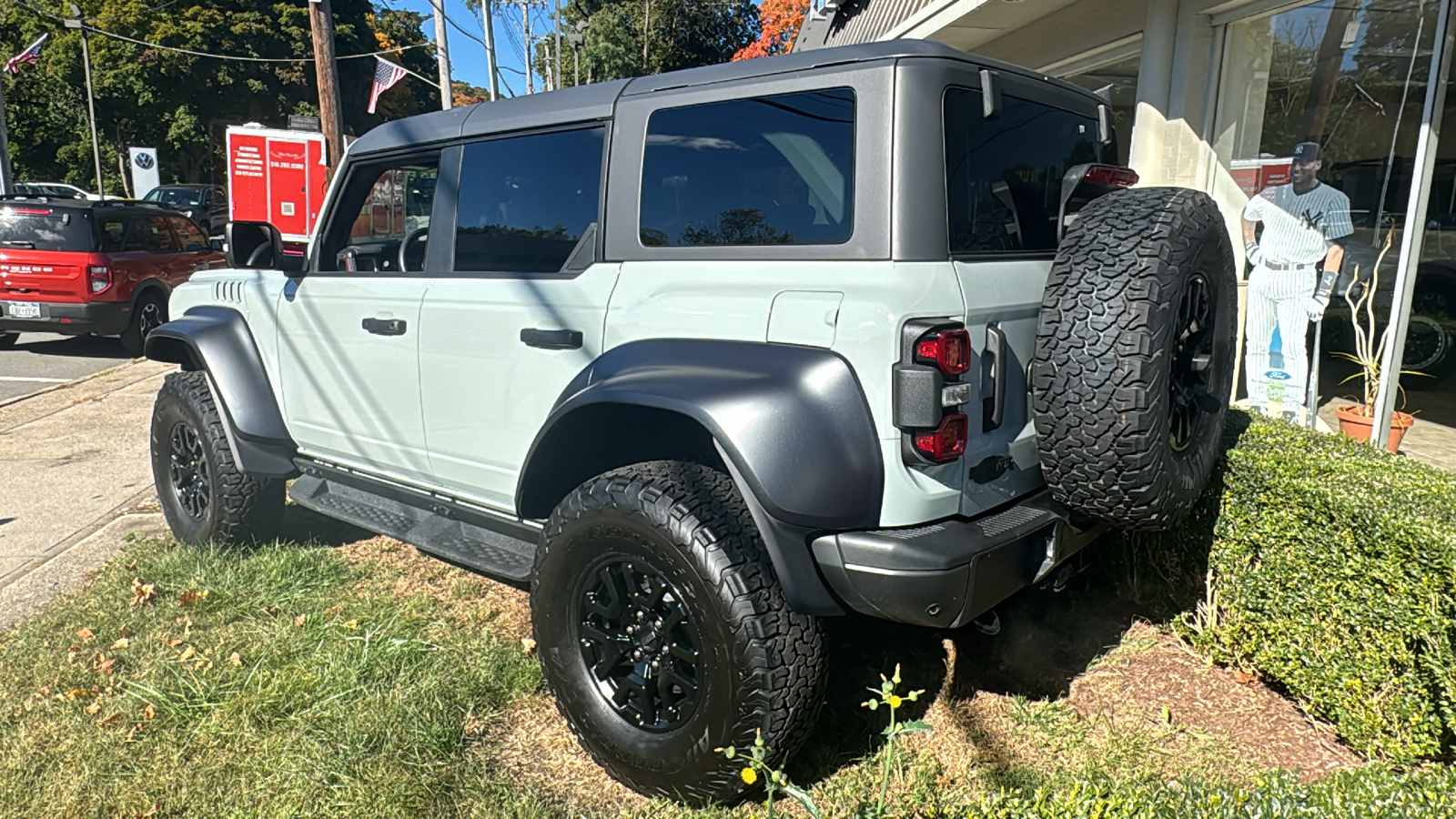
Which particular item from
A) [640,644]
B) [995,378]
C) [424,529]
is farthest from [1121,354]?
[424,529]

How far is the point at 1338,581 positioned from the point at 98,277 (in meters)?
11.7

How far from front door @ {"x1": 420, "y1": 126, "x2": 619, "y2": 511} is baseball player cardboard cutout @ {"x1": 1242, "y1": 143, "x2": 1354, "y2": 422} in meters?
5.08

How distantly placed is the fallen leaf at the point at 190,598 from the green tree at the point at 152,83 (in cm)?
3784

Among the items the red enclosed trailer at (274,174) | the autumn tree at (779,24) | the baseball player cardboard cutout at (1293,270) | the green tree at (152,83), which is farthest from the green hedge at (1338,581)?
the green tree at (152,83)

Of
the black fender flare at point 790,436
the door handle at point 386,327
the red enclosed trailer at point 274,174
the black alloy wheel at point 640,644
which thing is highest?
the red enclosed trailer at point 274,174

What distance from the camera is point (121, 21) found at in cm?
3619

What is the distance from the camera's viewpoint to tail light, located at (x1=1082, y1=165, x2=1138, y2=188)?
294 centimetres

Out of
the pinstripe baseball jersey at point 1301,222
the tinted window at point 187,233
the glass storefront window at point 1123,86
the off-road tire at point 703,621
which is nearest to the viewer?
the off-road tire at point 703,621

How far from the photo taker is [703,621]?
2510mm

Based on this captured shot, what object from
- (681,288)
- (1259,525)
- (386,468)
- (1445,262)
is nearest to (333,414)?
(386,468)

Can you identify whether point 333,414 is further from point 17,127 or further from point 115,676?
point 17,127

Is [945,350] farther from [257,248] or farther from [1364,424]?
[1364,424]

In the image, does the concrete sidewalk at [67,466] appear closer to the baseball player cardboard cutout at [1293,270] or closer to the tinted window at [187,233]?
the tinted window at [187,233]

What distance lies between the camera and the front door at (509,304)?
304 centimetres
